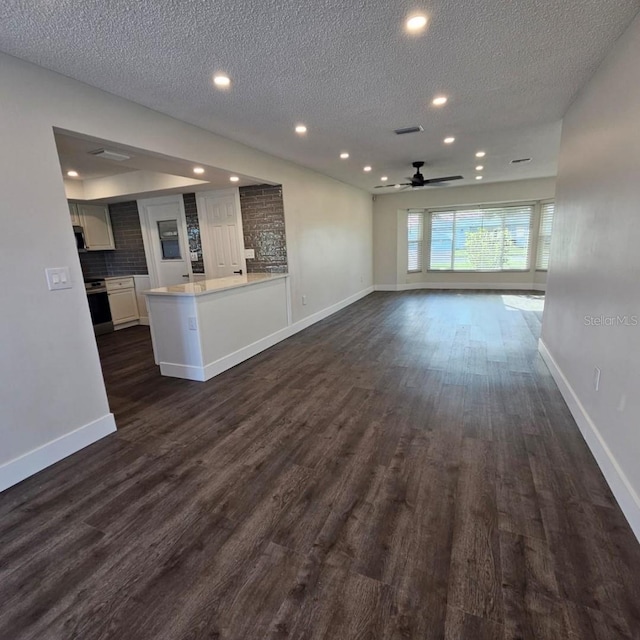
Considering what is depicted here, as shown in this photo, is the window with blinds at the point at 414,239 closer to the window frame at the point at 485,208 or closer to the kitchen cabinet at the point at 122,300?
the window frame at the point at 485,208

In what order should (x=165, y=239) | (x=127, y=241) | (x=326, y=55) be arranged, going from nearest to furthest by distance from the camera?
(x=326, y=55), (x=165, y=239), (x=127, y=241)

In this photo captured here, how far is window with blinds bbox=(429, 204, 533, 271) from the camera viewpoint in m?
8.34

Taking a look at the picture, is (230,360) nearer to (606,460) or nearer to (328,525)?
(328,525)

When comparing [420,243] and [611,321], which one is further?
[420,243]

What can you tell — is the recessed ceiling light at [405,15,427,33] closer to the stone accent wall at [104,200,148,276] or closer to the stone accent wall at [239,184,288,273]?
the stone accent wall at [239,184,288,273]

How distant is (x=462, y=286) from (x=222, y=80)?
8.01 meters

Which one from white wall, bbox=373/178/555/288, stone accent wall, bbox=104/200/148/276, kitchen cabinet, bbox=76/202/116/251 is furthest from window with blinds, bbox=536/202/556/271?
kitchen cabinet, bbox=76/202/116/251

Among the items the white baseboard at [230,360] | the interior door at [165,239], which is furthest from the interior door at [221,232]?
the white baseboard at [230,360]

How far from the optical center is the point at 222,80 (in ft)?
8.10

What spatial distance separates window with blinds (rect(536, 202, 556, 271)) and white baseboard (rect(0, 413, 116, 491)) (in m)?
9.00

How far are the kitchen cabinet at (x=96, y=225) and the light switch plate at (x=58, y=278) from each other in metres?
4.13

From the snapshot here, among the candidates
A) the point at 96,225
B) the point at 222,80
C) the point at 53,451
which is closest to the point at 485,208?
the point at 222,80

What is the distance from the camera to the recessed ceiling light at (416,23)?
186 centimetres

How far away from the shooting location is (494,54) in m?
2.25
